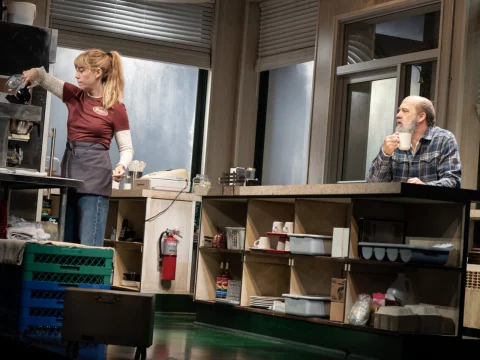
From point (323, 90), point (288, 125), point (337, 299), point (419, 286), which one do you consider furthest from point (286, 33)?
point (419, 286)

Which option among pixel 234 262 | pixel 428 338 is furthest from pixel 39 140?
pixel 428 338

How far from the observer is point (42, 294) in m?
4.50

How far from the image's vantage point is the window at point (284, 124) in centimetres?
926

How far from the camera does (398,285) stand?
16.4 ft

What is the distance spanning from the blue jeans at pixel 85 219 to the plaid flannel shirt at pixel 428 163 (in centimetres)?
164

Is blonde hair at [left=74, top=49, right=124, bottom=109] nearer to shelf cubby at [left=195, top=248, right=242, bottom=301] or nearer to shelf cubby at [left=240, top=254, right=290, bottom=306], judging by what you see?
shelf cubby at [left=240, top=254, right=290, bottom=306]

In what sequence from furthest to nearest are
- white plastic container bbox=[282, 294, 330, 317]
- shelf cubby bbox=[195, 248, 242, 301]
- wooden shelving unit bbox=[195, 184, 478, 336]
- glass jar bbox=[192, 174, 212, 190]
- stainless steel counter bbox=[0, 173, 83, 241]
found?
1. glass jar bbox=[192, 174, 212, 190]
2. shelf cubby bbox=[195, 248, 242, 301]
3. white plastic container bbox=[282, 294, 330, 317]
4. stainless steel counter bbox=[0, 173, 83, 241]
5. wooden shelving unit bbox=[195, 184, 478, 336]

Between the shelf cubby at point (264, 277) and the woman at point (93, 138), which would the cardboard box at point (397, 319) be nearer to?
the shelf cubby at point (264, 277)

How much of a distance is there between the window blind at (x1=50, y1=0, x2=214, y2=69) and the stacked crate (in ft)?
16.1

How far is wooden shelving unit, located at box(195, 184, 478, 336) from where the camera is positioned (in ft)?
15.5

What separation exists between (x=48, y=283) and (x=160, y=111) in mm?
5427

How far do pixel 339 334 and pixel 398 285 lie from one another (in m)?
0.44

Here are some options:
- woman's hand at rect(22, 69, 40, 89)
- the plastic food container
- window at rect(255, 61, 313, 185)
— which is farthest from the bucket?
window at rect(255, 61, 313, 185)

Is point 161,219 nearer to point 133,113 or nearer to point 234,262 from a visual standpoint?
point 234,262
